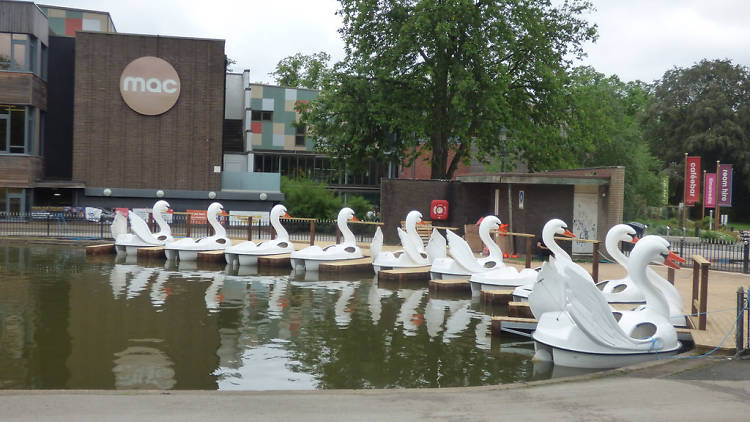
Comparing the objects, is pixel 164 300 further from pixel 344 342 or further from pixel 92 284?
pixel 344 342

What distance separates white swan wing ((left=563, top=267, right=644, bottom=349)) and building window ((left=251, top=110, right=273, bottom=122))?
45386mm

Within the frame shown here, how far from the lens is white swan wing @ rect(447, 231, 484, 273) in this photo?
61.2 feet

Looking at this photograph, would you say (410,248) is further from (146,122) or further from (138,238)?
(146,122)

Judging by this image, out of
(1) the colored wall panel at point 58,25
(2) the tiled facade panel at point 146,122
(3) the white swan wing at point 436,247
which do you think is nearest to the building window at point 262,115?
(2) the tiled facade panel at point 146,122

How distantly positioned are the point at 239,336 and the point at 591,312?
6.20 metres

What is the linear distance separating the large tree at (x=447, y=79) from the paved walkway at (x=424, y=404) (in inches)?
832

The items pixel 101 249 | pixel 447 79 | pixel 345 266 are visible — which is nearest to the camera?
pixel 345 266

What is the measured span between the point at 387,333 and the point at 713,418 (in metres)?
6.80

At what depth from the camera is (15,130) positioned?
117 ft

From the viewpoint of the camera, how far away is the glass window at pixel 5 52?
35.1m

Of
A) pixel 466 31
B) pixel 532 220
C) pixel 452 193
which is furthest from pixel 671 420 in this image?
pixel 466 31

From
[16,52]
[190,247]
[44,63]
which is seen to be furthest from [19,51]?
[190,247]

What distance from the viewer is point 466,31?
30.7 m

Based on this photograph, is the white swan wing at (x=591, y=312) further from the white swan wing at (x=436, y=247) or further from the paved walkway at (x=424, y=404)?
the white swan wing at (x=436, y=247)
